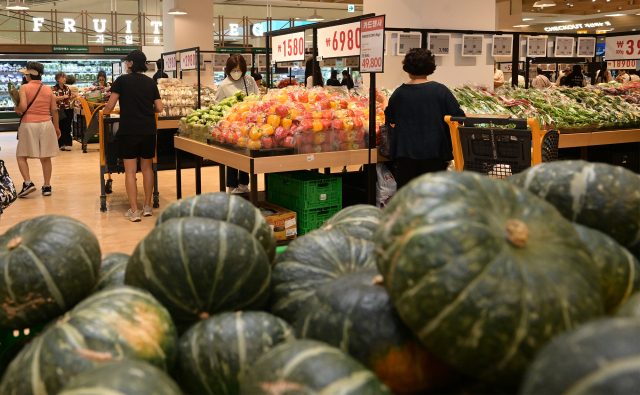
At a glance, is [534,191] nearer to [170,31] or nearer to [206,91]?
[206,91]

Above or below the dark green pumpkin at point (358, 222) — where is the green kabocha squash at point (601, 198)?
above

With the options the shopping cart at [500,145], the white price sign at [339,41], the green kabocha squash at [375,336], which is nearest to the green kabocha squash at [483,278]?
the green kabocha squash at [375,336]

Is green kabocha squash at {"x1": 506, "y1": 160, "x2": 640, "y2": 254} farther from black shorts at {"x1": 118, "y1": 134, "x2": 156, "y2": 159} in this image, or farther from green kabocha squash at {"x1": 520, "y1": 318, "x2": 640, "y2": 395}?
black shorts at {"x1": 118, "y1": 134, "x2": 156, "y2": 159}

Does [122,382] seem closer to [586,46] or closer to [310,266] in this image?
[310,266]

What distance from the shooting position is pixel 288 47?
611cm

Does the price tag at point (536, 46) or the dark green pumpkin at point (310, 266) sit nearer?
the dark green pumpkin at point (310, 266)

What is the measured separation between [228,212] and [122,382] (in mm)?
716

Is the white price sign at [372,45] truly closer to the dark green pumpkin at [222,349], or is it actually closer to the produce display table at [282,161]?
the produce display table at [282,161]

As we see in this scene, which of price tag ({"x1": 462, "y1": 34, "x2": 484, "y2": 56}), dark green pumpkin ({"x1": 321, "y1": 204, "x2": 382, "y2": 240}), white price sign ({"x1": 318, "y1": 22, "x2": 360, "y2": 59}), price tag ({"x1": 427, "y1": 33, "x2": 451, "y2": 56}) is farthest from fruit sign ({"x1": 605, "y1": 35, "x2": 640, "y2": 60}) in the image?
dark green pumpkin ({"x1": 321, "y1": 204, "x2": 382, "y2": 240})

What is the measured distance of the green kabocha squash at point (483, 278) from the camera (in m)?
0.88

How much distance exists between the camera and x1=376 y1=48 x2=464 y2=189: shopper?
Result: 13.9 ft

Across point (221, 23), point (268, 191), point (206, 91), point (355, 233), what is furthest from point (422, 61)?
point (221, 23)

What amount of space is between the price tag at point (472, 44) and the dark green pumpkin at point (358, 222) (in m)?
5.76

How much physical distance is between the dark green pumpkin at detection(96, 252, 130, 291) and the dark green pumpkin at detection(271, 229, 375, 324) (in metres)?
0.42
